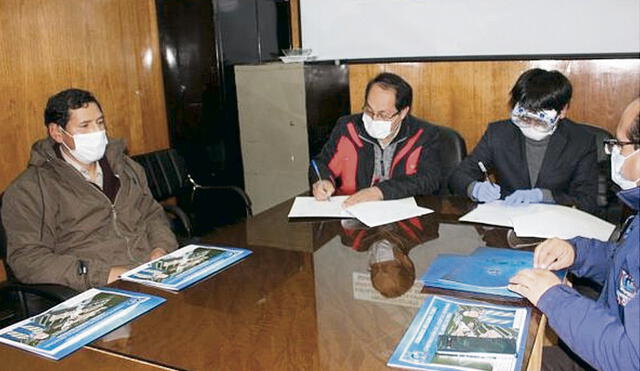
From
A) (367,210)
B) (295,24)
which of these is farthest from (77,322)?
(295,24)

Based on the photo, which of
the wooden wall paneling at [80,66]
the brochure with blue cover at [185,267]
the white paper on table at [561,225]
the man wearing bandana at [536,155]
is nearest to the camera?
the brochure with blue cover at [185,267]

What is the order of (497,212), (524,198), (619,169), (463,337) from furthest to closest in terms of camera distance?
1. (524,198)
2. (497,212)
3. (619,169)
4. (463,337)

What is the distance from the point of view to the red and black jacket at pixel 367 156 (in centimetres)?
248

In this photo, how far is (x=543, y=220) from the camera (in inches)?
71.8

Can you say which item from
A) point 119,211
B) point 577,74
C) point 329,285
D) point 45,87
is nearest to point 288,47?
point 45,87

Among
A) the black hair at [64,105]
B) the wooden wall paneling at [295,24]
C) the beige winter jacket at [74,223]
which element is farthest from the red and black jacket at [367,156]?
the wooden wall paneling at [295,24]

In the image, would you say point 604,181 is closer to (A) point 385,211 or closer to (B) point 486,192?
(B) point 486,192

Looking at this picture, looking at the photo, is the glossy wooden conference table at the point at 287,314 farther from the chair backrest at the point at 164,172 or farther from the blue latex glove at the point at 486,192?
the chair backrest at the point at 164,172

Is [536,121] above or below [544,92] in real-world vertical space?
below

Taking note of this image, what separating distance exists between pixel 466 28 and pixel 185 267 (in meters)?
2.46

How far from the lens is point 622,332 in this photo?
105 centimetres

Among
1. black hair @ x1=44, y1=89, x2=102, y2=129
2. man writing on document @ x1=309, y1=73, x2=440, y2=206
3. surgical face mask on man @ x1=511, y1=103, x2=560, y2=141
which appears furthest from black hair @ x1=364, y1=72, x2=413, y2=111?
black hair @ x1=44, y1=89, x2=102, y2=129

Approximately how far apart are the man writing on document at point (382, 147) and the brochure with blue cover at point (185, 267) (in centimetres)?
81

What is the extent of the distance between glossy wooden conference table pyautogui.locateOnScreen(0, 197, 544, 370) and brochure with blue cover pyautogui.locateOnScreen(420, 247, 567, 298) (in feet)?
0.14
